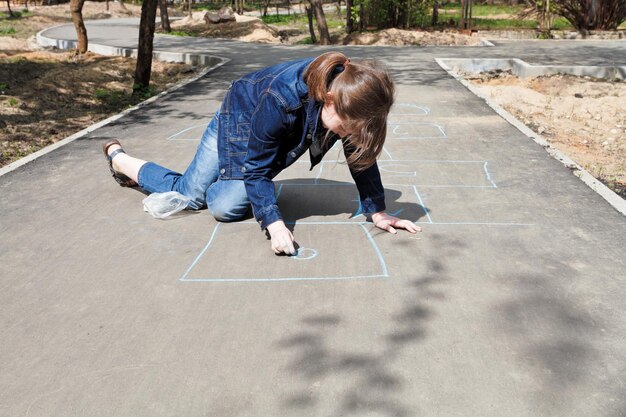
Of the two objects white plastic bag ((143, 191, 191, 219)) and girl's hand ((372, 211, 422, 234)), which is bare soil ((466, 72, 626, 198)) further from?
white plastic bag ((143, 191, 191, 219))

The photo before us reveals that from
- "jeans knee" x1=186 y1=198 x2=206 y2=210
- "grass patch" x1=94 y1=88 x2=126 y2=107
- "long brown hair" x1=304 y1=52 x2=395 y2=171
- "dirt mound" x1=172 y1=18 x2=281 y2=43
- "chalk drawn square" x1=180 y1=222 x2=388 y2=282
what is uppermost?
"dirt mound" x1=172 y1=18 x2=281 y2=43

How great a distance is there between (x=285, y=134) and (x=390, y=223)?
890 millimetres

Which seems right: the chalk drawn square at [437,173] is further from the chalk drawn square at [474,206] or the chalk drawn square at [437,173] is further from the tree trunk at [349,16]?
the tree trunk at [349,16]

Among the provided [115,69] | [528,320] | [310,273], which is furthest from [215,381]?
[115,69]

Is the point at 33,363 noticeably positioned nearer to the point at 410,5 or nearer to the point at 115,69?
the point at 115,69

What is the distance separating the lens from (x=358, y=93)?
9.22ft

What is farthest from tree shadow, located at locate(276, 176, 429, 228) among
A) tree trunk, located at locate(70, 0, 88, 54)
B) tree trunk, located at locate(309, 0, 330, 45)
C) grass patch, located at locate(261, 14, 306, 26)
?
grass patch, located at locate(261, 14, 306, 26)

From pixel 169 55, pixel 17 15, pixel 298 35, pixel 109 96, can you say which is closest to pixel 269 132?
pixel 109 96

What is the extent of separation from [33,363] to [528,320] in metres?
2.06

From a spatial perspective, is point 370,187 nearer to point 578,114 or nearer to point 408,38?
point 578,114

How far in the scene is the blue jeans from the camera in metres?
3.68

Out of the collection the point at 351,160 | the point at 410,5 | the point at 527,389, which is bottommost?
the point at 527,389

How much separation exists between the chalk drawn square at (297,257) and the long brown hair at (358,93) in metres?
0.58

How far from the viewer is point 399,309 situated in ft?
9.11
